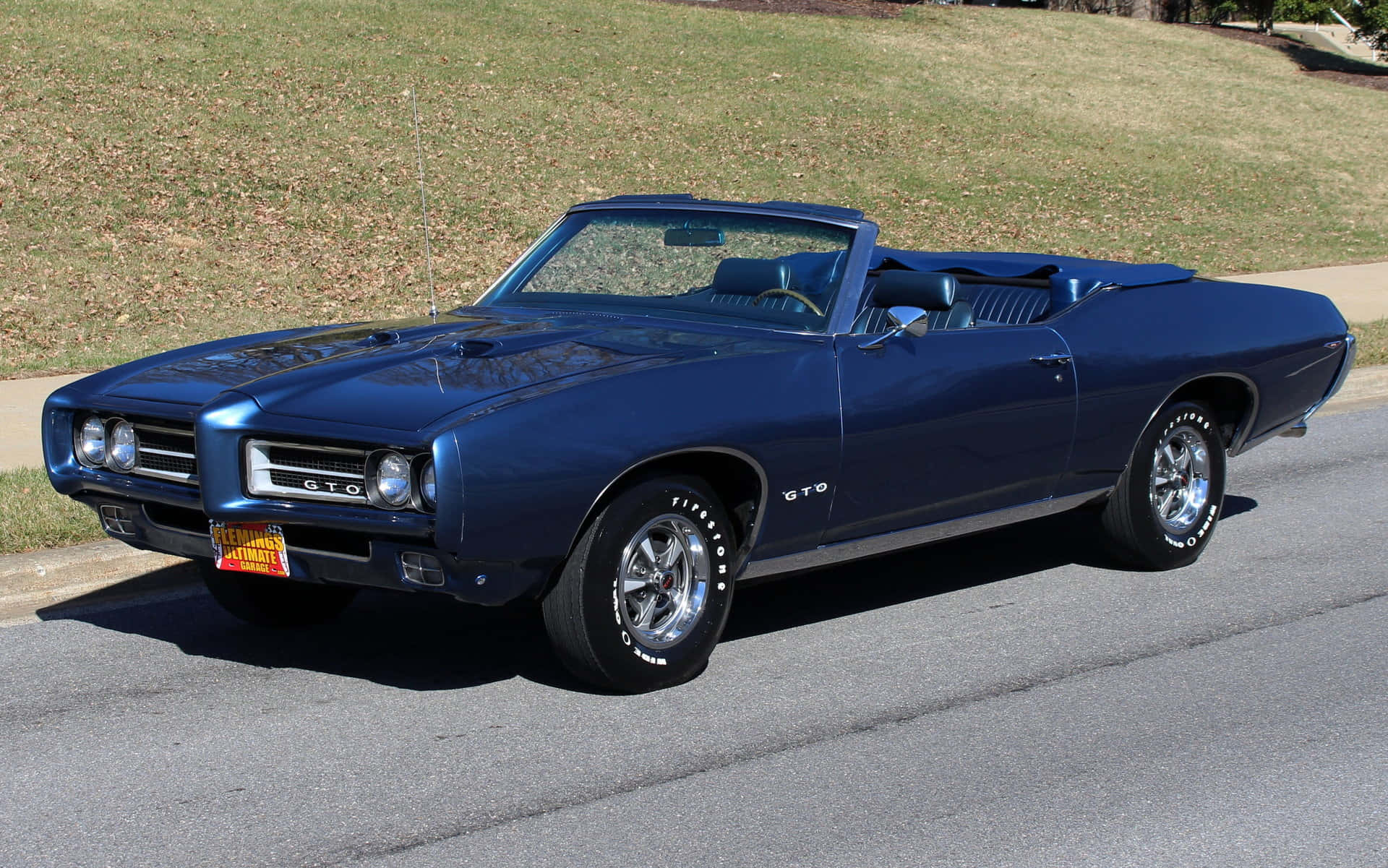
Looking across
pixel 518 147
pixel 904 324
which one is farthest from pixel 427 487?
pixel 518 147

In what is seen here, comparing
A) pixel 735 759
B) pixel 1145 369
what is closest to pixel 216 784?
pixel 735 759

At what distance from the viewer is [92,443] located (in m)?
5.38

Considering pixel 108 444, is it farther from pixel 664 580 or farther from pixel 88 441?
pixel 664 580

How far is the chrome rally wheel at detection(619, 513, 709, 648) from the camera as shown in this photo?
5141mm

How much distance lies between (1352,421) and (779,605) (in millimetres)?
6333

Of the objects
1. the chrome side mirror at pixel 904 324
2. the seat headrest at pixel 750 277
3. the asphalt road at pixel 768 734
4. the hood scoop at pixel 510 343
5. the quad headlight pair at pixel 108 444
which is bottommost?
the asphalt road at pixel 768 734

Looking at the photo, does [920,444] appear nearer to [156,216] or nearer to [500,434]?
[500,434]

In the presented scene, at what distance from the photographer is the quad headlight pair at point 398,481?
463 cm

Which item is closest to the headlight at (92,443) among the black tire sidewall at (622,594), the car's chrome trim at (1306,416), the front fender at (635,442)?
the front fender at (635,442)

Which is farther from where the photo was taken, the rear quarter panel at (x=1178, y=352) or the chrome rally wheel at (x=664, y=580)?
the rear quarter panel at (x=1178, y=352)

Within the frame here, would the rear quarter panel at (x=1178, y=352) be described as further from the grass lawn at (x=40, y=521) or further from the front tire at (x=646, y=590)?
the grass lawn at (x=40, y=521)

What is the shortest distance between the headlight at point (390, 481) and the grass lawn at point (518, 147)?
8.25 metres

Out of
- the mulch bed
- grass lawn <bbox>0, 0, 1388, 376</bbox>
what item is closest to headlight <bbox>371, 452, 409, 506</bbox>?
grass lawn <bbox>0, 0, 1388, 376</bbox>

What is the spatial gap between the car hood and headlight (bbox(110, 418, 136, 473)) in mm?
113
